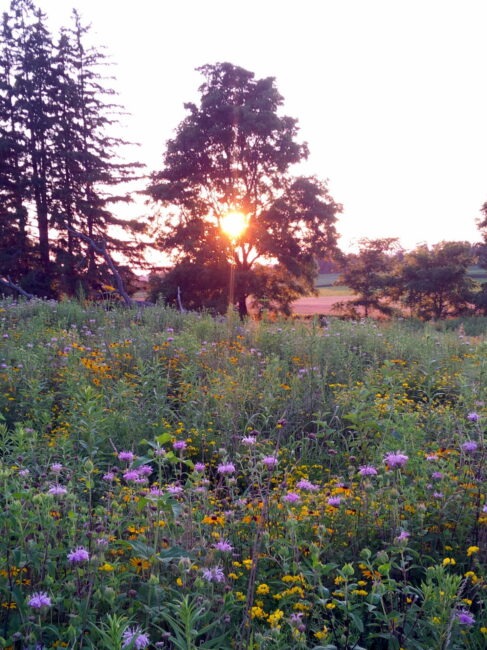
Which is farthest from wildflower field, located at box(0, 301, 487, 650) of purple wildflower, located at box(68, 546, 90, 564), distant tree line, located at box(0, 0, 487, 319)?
distant tree line, located at box(0, 0, 487, 319)

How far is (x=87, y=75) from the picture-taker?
26297 millimetres

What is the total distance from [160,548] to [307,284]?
22.9 m

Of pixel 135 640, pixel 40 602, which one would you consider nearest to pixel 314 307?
pixel 40 602

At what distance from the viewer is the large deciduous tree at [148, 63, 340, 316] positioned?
78.5ft

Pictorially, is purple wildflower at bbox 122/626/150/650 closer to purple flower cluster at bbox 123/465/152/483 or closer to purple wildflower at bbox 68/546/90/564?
purple wildflower at bbox 68/546/90/564

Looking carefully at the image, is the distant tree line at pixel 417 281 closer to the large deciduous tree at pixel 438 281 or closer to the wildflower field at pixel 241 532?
the large deciduous tree at pixel 438 281

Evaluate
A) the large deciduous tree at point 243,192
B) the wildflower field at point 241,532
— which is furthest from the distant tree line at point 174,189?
the wildflower field at point 241,532

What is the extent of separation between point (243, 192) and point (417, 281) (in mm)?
9226

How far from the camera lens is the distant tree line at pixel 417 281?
2714 centimetres

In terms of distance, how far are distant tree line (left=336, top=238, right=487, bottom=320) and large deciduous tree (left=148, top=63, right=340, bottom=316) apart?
132 inches

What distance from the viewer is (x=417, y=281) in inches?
1078

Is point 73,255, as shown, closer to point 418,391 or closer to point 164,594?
point 418,391

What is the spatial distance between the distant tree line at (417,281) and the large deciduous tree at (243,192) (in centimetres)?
335

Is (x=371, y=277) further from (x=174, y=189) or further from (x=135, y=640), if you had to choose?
(x=135, y=640)
